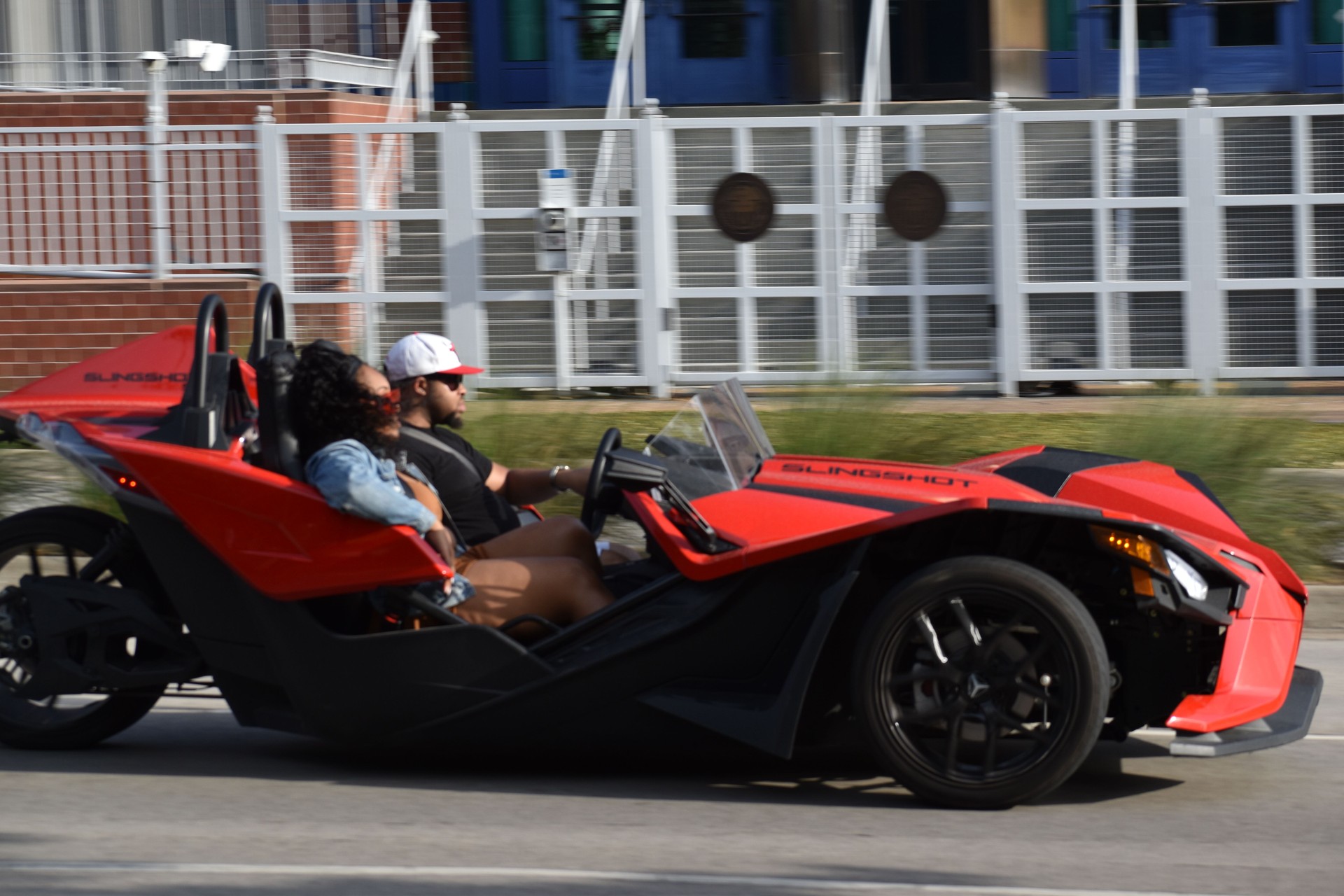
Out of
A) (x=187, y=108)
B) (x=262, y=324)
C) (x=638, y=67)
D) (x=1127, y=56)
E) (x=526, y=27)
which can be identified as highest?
(x=526, y=27)

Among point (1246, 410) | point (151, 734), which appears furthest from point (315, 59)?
point (151, 734)

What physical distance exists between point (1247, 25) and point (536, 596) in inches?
577

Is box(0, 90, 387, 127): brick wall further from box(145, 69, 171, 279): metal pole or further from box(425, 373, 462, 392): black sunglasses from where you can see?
box(425, 373, 462, 392): black sunglasses

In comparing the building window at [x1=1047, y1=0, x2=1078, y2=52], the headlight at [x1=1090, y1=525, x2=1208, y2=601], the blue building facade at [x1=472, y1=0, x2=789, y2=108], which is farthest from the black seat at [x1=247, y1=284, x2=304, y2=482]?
the building window at [x1=1047, y1=0, x2=1078, y2=52]

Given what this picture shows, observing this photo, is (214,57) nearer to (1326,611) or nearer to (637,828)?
(1326,611)

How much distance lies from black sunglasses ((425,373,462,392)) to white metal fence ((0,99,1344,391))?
22.7 ft

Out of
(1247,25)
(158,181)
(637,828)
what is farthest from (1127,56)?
(637,828)

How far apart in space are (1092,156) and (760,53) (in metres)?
6.02

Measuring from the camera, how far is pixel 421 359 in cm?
562

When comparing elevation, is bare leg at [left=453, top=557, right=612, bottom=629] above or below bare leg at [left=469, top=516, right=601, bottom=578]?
below

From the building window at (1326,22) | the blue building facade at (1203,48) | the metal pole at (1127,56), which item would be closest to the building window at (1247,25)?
the blue building facade at (1203,48)

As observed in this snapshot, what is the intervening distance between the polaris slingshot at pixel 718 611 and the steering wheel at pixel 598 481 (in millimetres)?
16

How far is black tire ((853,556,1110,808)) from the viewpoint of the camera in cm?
445

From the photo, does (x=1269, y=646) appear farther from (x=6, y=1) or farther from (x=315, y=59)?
(x=6, y=1)
